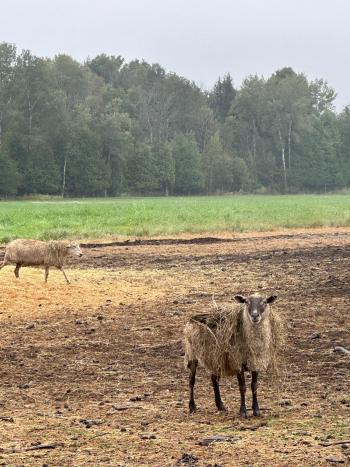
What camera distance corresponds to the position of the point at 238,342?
9289mm

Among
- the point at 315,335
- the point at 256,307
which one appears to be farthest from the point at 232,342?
the point at 315,335

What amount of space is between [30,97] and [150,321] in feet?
247

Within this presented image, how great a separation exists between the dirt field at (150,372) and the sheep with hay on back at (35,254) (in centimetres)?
39

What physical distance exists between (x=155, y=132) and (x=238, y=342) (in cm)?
10502

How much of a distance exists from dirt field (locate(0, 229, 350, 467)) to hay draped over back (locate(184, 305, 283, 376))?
52 cm

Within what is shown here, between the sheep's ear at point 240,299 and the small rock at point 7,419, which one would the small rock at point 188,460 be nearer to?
the sheep's ear at point 240,299

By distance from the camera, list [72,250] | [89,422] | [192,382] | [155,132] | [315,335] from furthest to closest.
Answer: [155,132] < [72,250] < [315,335] < [192,382] < [89,422]

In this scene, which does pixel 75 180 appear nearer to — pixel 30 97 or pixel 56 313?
pixel 30 97

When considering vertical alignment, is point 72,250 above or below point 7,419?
above

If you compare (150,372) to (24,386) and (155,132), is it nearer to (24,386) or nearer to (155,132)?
(24,386)

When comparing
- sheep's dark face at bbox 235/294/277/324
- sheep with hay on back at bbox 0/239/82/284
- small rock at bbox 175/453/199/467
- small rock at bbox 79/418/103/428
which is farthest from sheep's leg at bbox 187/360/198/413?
sheep with hay on back at bbox 0/239/82/284

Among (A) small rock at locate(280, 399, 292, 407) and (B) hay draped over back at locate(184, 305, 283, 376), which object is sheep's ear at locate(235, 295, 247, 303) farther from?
(A) small rock at locate(280, 399, 292, 407)

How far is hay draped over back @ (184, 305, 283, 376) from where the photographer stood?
923 centimetres

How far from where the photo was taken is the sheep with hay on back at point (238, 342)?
920cm
